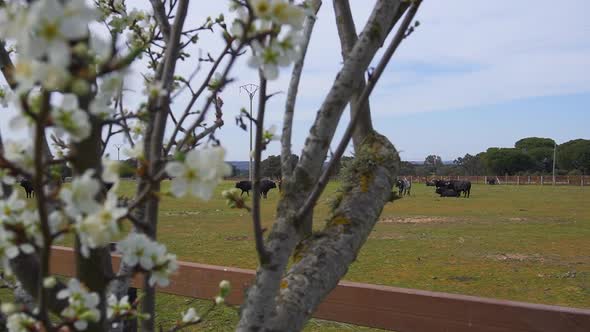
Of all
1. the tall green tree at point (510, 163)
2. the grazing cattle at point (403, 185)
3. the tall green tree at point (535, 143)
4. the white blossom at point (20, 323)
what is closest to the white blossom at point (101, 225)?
the white blossom at point (20, 323)

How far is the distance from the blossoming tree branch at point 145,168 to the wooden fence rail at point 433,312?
0.67 m

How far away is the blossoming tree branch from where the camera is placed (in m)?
0.56

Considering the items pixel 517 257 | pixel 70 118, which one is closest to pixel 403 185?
pixel 517 257

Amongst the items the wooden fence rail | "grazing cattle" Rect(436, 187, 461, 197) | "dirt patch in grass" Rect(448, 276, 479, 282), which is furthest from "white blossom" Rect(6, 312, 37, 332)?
"grazing cattle" Rect(436, 187, 461, 197)

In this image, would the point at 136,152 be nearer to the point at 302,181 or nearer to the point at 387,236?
the point at 302,181

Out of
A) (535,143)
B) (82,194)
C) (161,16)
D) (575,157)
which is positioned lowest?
(82,194)

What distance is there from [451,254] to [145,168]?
8401 mm

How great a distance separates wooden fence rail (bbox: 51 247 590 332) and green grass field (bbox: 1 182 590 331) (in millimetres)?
537

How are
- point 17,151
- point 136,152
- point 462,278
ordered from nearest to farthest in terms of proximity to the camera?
point 17,151, point 136,152, point 462,278

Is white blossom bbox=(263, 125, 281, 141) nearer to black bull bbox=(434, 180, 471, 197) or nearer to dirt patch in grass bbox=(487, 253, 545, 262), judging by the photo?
dirt patch in grass bbox=(487, 253, 545, 262)

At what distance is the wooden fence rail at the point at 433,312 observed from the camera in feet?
6.82

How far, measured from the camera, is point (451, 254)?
8.52 m

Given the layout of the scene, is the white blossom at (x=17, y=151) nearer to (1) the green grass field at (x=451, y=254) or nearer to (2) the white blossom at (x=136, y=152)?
(2) the white blossom at (x=136, y=152)

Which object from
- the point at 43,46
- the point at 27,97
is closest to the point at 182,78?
the point at 27,97
